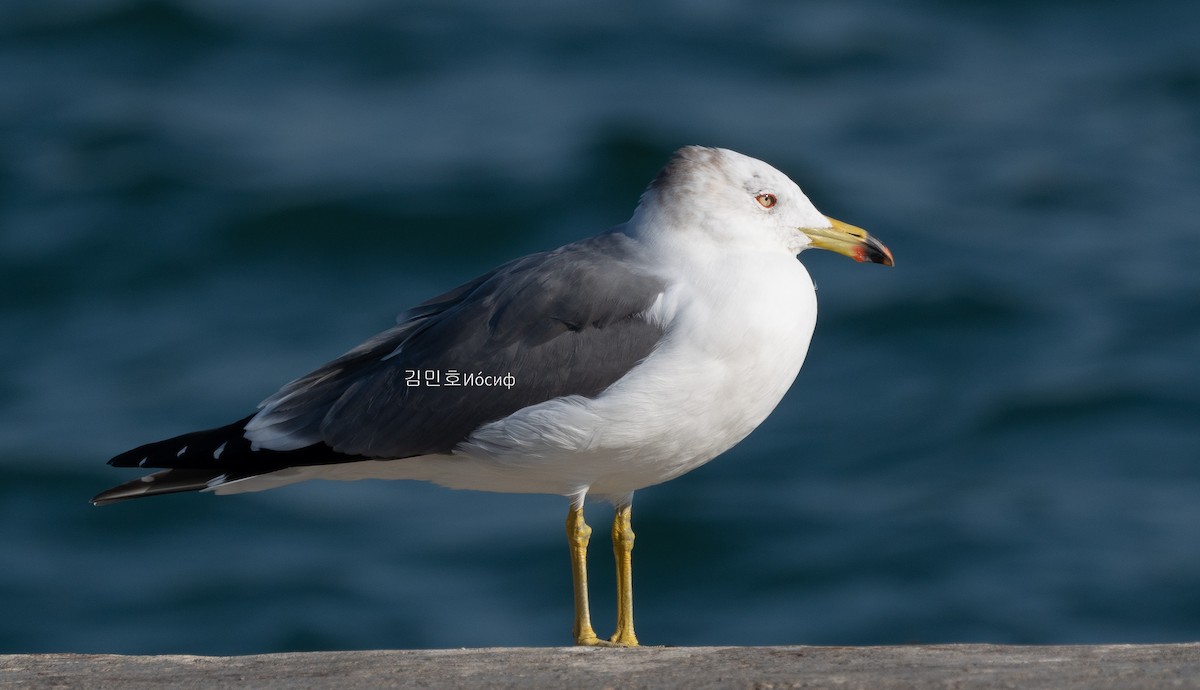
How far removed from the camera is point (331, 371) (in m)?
6.36

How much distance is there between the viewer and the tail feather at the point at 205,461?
19.4 feet

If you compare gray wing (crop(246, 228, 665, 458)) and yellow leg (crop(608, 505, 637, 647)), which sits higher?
gray wing (crop(246, 228, 665, 458))

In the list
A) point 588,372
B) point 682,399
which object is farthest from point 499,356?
point 682,399

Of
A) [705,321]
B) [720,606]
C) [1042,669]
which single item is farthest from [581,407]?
[720,606]

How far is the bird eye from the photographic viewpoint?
230 inches

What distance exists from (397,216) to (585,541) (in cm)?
1050

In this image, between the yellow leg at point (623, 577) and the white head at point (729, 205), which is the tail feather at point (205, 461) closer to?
the yellow leg at point (623, 577)

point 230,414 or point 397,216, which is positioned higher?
point 397,216

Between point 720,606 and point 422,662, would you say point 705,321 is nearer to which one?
point 422,662

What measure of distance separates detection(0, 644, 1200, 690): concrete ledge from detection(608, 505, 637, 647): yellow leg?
0.89 m

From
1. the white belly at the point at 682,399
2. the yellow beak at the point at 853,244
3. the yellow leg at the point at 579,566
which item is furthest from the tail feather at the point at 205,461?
the yellow beak at the point at 853,244

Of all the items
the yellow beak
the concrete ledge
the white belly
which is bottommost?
the concrete ledge

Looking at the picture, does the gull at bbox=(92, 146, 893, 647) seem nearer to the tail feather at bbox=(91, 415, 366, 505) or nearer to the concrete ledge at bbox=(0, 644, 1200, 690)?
the tail feather at bbox=(91, 415, 366, 505)

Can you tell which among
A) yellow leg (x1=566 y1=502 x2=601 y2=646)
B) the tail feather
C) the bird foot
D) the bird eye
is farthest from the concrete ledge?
the bird eye
